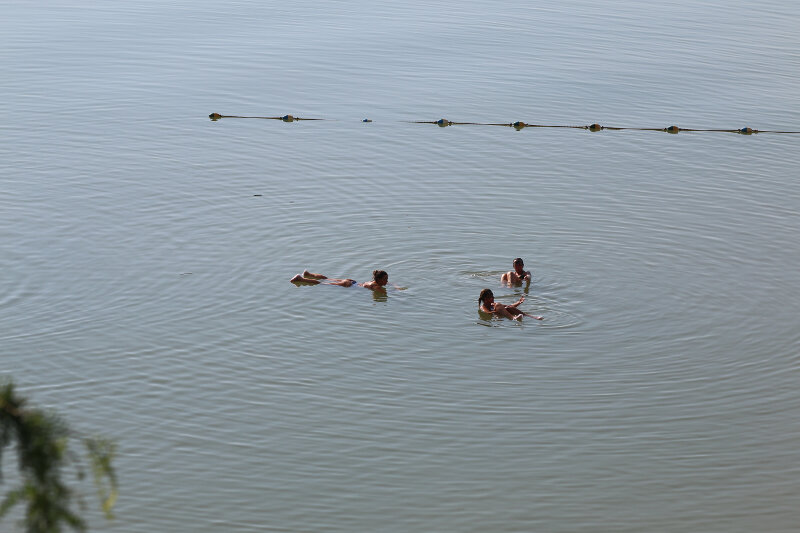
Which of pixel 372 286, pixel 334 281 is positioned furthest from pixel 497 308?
pixel 334 281

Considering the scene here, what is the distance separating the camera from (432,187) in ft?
65.5

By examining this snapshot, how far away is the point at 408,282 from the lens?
52.3 feet

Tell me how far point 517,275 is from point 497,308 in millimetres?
977

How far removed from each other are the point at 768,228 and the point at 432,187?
5979 millimetres

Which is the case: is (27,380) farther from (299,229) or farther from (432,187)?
(432,187)

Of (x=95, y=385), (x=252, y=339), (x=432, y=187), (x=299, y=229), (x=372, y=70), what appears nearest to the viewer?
(x=95, y=385)

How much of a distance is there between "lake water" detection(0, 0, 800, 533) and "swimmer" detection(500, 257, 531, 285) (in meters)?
0.19

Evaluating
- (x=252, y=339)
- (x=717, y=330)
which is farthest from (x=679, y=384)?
(x=252, y=339)

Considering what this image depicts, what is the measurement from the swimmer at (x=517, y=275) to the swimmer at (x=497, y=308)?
2.05 ft

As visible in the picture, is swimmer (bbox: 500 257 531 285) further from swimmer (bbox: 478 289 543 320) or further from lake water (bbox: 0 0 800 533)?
swimmer (bbox: 478 289 543 320)

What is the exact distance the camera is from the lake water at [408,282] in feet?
35.2

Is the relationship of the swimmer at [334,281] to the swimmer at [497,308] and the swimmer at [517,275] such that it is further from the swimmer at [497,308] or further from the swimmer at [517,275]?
the swimmer at [517,275]

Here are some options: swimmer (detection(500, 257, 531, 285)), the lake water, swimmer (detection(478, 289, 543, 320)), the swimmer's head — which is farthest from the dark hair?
the swimmer's head

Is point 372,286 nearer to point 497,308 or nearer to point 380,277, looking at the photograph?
point 380,277
